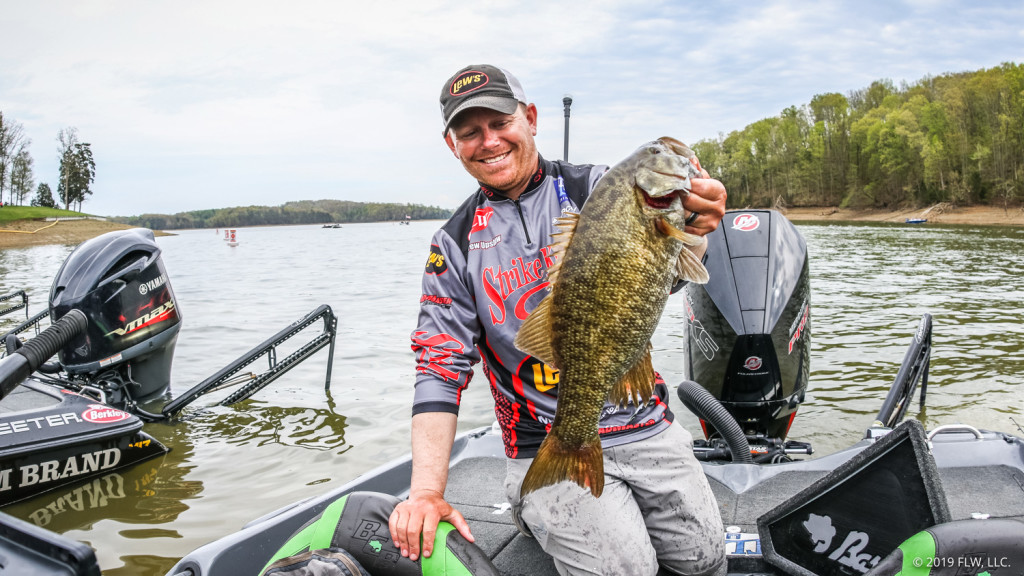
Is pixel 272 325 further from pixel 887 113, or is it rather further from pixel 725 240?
pixel 887 113

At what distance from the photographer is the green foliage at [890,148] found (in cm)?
6247

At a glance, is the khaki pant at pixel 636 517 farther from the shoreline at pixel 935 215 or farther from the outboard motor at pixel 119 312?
the shoreline at pixel 935 215

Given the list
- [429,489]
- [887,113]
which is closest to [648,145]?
[429,489]

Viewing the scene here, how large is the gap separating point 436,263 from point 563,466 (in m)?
1.15

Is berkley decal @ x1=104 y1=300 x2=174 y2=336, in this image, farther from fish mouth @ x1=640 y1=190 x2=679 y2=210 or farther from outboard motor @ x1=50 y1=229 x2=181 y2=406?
fish mouth @ x1=640 y1=190 x2=679 y2=210

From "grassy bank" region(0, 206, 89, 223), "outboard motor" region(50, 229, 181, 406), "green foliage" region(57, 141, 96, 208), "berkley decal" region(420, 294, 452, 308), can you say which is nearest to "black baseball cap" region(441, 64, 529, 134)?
"berkley decal" region(420, 294, 452, 308)

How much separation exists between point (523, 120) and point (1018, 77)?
82.0 m

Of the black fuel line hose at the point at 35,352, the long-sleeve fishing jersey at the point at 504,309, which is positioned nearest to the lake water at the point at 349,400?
the black fuel line hose at the point at 35,352

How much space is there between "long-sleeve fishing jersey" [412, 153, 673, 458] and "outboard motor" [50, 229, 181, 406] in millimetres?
4603

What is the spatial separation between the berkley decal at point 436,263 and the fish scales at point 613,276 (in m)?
0.83

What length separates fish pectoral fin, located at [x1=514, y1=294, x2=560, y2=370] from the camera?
218 cm

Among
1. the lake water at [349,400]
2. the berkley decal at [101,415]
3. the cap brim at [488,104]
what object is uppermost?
the cap brim at [488,104]

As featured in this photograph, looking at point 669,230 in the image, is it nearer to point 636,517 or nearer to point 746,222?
point 636,517

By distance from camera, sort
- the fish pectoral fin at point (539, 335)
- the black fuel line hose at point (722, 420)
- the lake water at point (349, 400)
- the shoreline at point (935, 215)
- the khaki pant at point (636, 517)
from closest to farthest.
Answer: the fish pectoral fin at point (539, 335), the khaki pant at point (636, 517), the black fuel line hose at point (722, 420), the lake water at point (349, 400), the shoreline at point (935, 215)
